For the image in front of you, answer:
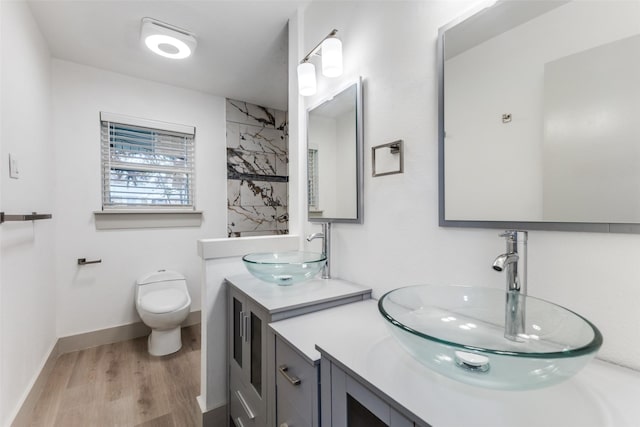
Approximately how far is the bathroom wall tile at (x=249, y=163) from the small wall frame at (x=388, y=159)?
2.13m

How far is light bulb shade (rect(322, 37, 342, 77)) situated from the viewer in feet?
4.54

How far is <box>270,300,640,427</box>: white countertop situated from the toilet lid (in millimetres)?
1851

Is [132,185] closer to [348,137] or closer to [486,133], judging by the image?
[348,137]

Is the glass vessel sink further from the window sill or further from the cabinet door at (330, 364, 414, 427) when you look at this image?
the window sill

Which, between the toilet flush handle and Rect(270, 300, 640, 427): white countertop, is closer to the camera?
Rect(270, 300, 640, 427): white countertop

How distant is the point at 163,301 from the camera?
7.52 feet

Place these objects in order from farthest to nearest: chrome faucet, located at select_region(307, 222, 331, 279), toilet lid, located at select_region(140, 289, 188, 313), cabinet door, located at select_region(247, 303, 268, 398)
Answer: toilet lid, located at select_region(140, 289, 188, 313), chrome faucet, located at select_region(307, 222, 331, 279), cabinet door, located at select_region(247, 303, 268, 398)

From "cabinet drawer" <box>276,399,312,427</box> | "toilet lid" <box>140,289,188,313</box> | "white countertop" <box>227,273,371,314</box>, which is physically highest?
"white countertop" <box>227,273,371,314</box>

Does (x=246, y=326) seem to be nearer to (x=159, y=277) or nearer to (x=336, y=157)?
(x=336, y=157)

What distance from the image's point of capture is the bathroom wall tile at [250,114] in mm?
3088

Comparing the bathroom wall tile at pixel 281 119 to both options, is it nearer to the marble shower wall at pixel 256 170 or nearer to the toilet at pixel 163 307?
the marble shower wall at pixel 256 170

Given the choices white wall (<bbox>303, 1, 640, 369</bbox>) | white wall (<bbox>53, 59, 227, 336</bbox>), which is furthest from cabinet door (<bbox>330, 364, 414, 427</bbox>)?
white wall (<bbox>53, 59, 227, 336</bbox>)

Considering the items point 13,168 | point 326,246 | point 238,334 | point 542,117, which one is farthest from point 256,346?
point 13,168

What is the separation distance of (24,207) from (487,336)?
2.38 meters
